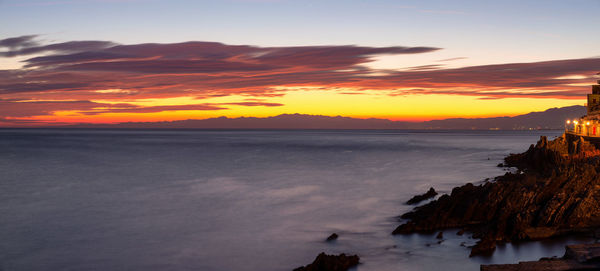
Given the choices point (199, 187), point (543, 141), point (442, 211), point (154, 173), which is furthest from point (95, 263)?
point (543, 141)

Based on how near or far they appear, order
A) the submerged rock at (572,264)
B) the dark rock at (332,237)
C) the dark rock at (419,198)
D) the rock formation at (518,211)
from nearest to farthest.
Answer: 1. the submerged rock at (572,264)
2. the rock formation at (518,211)
3. the dark rock at (332,237)
4. the dark rock at (419,198)

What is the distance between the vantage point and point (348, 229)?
22172mm

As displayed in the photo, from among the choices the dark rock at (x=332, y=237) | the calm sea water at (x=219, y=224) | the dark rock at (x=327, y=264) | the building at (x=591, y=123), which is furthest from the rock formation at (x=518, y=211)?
the building at (x=591, y=123)

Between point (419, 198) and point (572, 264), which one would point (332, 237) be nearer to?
point (572, 264)

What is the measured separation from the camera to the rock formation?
17.6m

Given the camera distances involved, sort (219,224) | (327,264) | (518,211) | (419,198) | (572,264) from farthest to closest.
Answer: (419,198) < (219,224) < (518,211) < (327,264) < (572,264)

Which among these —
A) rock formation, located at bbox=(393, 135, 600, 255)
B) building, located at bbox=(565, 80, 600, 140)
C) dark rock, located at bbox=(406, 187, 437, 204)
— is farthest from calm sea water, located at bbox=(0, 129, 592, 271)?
building, located at bbox=(565, 80, 600, 140)

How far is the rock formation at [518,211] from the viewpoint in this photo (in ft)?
57.9

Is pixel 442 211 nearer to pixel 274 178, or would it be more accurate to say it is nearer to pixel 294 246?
pixel 294 246

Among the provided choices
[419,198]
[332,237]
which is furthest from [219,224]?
[419,198]

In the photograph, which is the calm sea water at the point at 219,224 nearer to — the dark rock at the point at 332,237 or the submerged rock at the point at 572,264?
the dark rock at the point at 332,237

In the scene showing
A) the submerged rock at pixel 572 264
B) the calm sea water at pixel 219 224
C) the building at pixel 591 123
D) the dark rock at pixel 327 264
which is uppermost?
the building at pixel 591 123

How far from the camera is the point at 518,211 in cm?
1897

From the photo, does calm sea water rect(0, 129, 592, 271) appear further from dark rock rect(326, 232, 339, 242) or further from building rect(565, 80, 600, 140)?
building rect(565, 80, 600, 140)
